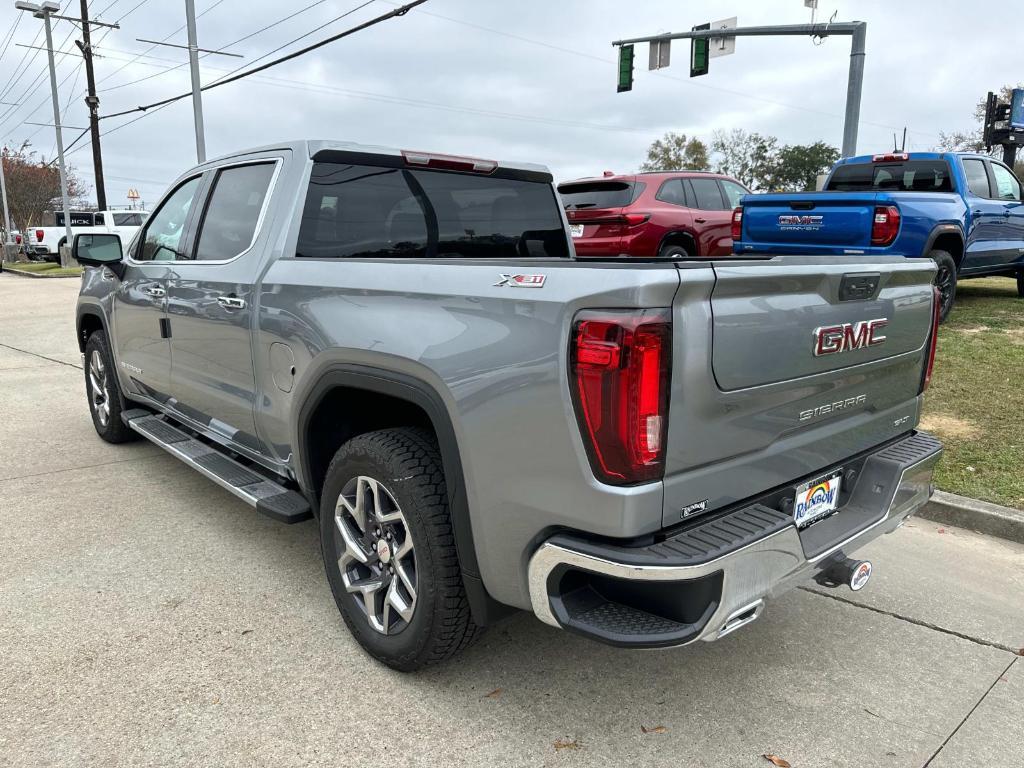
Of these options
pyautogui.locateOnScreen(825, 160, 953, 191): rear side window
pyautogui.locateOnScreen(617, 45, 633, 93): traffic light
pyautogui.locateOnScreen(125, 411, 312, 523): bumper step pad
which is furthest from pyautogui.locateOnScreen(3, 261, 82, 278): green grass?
pyautogui.locateOnScreen(125, 411, 312, 523): bumper step pad

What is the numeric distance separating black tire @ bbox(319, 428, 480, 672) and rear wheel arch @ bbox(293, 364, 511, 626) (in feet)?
0.26

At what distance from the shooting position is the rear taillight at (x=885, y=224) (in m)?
8.04

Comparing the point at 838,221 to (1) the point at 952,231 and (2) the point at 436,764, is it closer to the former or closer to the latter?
(1) the point at 952,231

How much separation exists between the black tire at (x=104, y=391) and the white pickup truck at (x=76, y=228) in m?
21.8

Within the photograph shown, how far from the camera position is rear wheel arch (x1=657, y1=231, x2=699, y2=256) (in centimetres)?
1037

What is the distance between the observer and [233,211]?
3.86 m

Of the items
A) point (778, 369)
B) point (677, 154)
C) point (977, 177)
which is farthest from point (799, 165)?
point (778, 369)

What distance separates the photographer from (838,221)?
8.16 metres

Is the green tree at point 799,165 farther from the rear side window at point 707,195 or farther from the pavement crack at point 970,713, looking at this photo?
the pavement crack at point 970,713

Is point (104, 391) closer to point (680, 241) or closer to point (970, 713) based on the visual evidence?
point (970, 713)

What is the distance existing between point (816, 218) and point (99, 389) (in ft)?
22.5

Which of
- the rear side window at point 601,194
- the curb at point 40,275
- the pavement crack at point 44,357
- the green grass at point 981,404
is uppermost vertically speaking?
the rear side window at point 601,194

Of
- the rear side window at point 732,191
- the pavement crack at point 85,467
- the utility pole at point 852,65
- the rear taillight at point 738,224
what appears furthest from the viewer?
the utility pole at point 852,65

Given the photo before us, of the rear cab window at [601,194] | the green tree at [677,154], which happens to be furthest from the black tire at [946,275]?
the green tree at [677,154]
